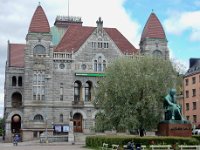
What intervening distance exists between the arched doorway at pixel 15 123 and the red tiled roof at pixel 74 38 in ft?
47.7

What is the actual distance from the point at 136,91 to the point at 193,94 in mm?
43492

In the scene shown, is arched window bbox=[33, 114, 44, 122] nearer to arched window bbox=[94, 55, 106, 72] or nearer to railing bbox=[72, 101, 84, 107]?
railing bbox=[72, 101, 84, 107]

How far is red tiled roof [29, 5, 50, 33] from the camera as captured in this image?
8550 cm

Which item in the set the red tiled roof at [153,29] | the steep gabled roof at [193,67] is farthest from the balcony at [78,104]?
the steep gabled roof at [193,67]

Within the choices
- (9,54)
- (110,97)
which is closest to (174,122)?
(110,97)

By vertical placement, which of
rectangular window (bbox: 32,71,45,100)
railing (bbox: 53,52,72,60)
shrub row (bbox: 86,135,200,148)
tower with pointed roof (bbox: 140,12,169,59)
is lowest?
shrub row (bbox: 86,135,200,148)

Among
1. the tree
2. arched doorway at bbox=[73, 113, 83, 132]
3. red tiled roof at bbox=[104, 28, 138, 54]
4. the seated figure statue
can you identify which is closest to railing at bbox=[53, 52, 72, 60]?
arched doorway at bbox=[73, 113, 83, 132]

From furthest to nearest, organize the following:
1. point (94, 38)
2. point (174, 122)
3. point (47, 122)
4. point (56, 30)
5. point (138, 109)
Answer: point (56, 30)
point (94, 38)
point (47, 122)
point (138, 109)
point (174, 122)

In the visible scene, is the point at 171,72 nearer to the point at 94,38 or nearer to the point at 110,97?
the point at 110,97

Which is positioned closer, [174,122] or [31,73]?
[174,122]

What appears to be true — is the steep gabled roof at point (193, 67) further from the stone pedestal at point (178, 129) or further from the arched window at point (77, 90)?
the stone pedestal at point (178, 129)

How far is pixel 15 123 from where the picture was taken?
296 ft

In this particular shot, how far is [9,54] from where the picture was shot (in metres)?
94.2

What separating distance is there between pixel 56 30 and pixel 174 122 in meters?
55.0
